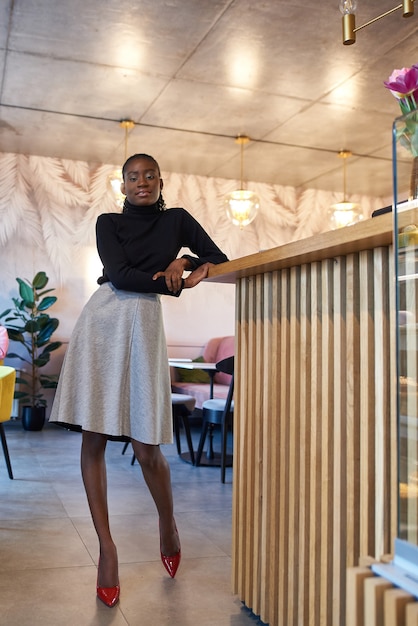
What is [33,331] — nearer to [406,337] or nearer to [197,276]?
[197,276]

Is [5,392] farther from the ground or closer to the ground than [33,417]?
farther from the ground

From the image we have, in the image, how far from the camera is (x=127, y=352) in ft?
7.01

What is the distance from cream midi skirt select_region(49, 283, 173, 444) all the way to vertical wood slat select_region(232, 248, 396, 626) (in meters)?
0.30

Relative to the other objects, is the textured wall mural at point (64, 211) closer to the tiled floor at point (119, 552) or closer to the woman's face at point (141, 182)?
the tiled floor at point (119, 552)

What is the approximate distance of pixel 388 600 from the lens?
2.71 feet

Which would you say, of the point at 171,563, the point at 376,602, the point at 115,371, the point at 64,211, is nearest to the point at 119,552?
the point at 171,563

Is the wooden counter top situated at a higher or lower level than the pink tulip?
lower

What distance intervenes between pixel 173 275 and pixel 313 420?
0.70 meters

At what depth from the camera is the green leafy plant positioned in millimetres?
6434

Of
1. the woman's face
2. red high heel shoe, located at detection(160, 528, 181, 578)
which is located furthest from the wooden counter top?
red high heel shoe, located at detection(160, 528, 181, 578)

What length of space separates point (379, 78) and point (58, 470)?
12.1 ft

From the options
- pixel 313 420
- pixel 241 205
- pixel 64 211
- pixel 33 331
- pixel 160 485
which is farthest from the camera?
pixel 64 211

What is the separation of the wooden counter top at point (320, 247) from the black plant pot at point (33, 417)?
4.76 metres

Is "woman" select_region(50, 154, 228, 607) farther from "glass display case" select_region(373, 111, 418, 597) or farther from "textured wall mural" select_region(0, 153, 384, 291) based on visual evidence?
"textured wall mural" select_region(0, 153, 384, 291)
